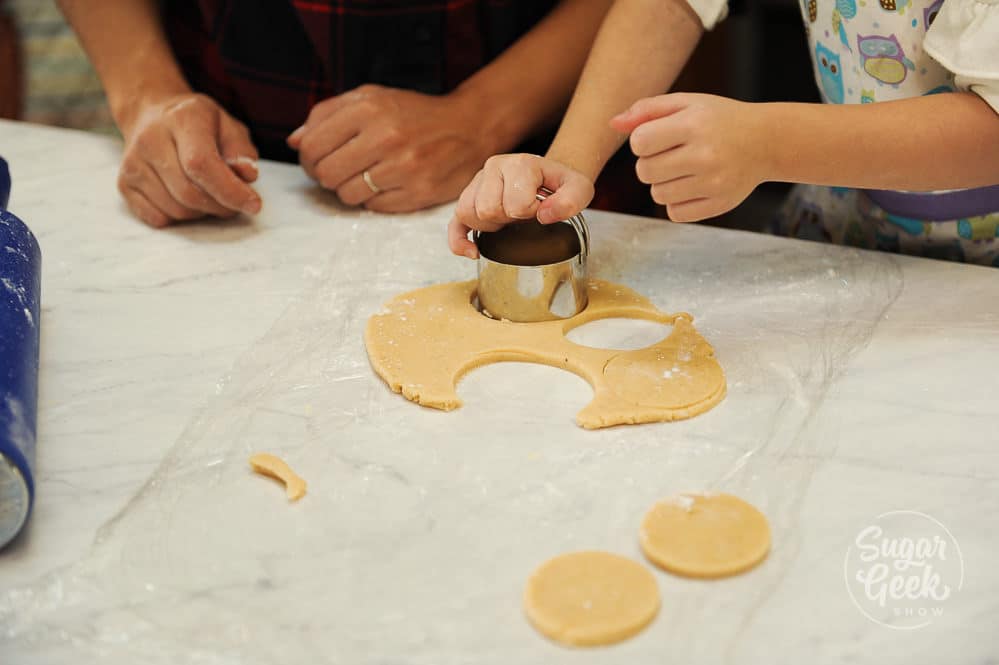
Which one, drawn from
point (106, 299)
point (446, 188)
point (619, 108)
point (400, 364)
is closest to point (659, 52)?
point (619, 108)

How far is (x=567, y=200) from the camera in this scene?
0.92m

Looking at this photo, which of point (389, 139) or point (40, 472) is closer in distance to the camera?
point (40, 472)

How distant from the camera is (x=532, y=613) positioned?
622 millimetres

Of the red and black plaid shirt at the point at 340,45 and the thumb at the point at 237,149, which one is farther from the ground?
the red and black plaid shirt at the point at 340,45

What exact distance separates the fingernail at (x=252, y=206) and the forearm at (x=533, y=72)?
0.98ft

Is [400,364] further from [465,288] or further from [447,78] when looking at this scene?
[447,78]

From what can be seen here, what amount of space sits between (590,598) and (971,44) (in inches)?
22.9

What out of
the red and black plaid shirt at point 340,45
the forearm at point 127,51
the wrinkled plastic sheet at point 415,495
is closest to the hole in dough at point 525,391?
the wrinkled plastic sheet at point 415,495

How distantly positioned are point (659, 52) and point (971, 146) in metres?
0.34

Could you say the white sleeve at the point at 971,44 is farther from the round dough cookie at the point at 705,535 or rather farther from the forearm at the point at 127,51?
the forearm at the point at 127,51

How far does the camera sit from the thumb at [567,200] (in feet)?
3.00

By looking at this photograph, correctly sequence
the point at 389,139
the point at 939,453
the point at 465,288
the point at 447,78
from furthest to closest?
the point at 447,78, the point at 389,139, the point at 465,288, the point at 939,453

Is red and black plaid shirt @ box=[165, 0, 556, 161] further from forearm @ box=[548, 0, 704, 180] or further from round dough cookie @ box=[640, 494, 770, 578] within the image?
round dough cookie @ box=[640, 494, 770, 578]

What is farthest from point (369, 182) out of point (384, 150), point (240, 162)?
point (240, 162)
